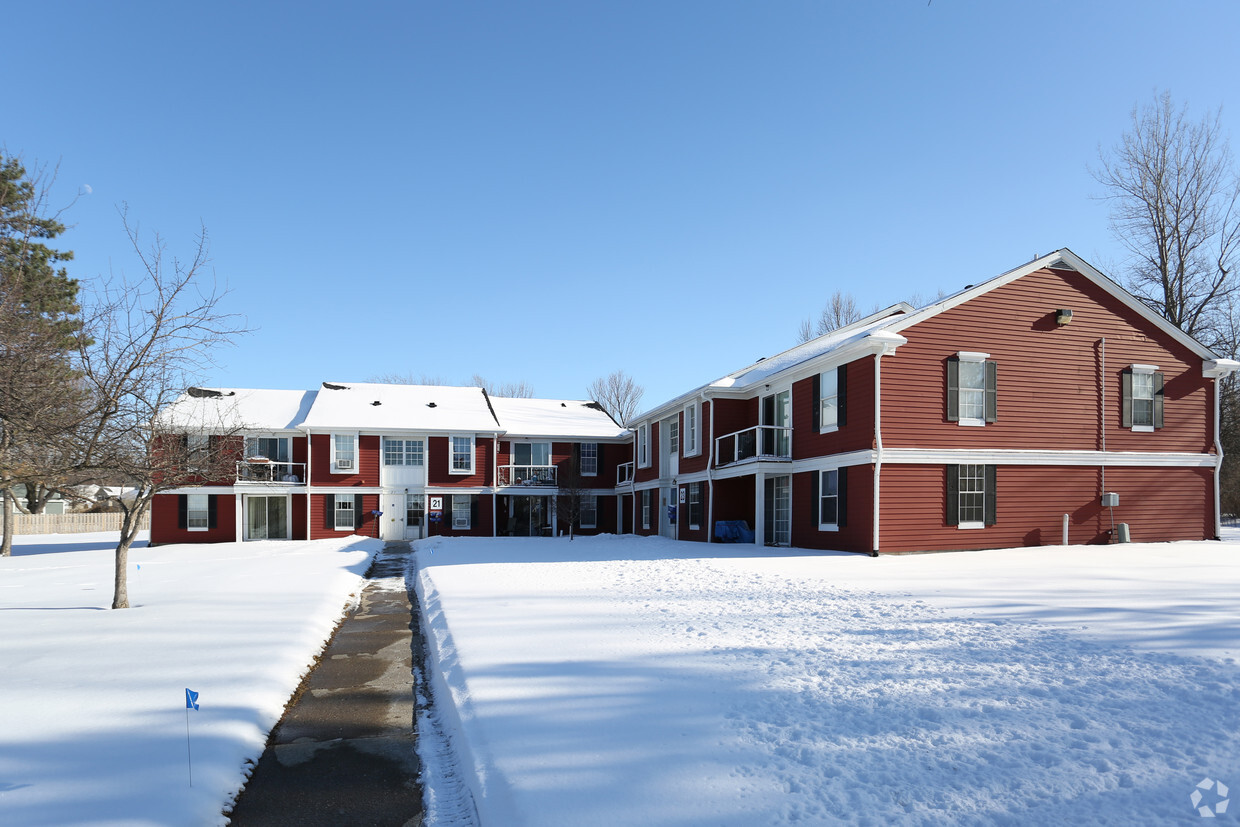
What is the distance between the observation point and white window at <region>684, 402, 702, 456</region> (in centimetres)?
2527

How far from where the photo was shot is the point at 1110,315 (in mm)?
19547

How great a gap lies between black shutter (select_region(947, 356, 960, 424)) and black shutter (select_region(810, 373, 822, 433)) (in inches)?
124

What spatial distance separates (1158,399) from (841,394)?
28.4 ft

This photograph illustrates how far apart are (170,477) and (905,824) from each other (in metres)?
11.1

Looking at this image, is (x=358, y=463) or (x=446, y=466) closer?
(x=358, y=463)

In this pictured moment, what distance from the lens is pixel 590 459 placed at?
118 feet

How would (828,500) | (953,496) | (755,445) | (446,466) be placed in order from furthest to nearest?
(446,466) → (755,445) → (828,500) → (953,496)

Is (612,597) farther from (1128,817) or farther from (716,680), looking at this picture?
(1128,817)

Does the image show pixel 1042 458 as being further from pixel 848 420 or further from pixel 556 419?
pixel 556 419

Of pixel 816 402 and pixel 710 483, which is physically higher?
pixel 816 402

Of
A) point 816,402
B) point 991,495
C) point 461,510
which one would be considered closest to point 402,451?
point 461,510

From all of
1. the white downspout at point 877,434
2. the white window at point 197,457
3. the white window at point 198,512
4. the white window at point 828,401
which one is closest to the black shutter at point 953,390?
the white downspout at point 877,434

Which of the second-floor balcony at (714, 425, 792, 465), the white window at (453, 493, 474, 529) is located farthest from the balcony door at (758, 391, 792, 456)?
the white window at (453, 493, 474, 529)

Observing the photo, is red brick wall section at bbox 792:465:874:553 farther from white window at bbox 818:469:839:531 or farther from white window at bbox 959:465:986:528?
white window at bbox 959:465:986:528
